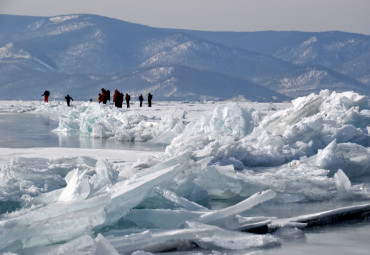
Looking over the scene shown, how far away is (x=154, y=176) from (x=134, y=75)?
6552 inches

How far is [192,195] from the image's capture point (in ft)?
23.4

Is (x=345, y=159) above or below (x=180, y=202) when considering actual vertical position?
above

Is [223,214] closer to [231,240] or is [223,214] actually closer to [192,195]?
[231,240]

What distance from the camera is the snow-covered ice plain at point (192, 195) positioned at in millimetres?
5297

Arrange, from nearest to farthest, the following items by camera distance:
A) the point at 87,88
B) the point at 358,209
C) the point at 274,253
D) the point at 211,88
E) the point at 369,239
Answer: the point at 274,253 → the point at 369,239 → the point at 358,209 → the point at 211,88 → the point at 87,88

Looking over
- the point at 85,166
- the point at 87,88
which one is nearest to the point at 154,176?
the point at 85,166

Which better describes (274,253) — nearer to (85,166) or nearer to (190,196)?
(190,196)

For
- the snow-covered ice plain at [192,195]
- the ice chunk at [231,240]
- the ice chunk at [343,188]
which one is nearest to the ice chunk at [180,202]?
the snow-covered ice plain at [192,195]

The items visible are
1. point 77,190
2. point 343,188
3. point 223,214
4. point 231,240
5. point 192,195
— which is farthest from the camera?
point 343,188

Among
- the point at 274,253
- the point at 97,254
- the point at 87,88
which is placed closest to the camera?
the point at 97,254

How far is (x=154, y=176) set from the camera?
6.02m

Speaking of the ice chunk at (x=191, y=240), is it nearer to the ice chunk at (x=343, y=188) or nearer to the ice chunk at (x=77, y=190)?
the ice chunk at (x=77, y=190)

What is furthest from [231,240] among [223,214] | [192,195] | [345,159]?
[345,159]

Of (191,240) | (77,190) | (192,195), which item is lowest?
(191,240)
